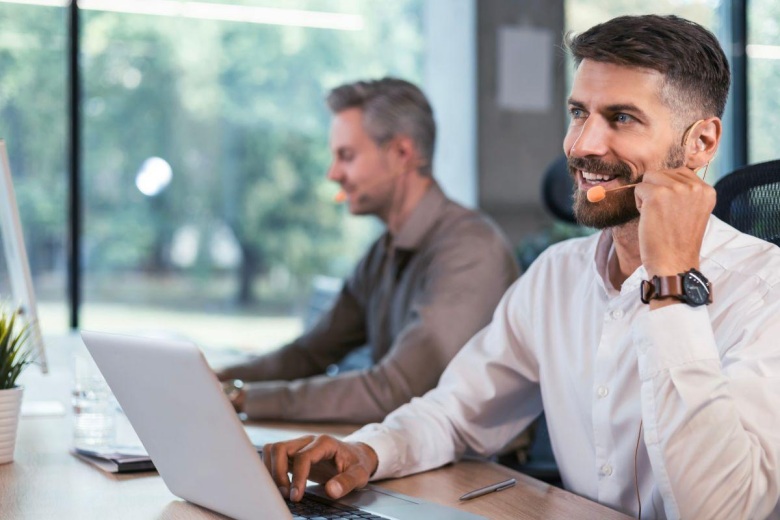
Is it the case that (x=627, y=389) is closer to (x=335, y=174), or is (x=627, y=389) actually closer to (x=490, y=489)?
(x=490, y=489)

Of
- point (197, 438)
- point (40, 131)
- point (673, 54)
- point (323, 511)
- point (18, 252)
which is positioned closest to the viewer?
point (197, 438)

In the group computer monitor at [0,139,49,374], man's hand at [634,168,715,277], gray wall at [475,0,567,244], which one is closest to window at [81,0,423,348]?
gray wall at [475,0,567,244]

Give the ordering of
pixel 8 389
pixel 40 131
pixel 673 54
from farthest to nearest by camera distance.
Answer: pixel 40 131, pixel 8 389, pixel 673 54

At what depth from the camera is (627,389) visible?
1.44 meters

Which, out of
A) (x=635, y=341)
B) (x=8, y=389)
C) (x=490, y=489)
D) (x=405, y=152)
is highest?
(x=405, y=152)

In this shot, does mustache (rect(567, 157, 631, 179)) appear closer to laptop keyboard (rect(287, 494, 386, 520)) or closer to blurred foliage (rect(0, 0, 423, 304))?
laptop keyboard (rect(287, 494, 386, 520))

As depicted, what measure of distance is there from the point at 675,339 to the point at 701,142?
39 centimetres

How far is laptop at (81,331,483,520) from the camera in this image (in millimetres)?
1032

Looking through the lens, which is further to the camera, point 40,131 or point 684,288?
point 40,131

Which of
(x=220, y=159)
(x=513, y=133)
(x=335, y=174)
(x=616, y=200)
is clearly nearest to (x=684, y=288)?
(x=616, y=200)

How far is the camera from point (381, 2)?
4359mm

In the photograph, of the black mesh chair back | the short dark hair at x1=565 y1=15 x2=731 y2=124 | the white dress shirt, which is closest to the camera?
the white dress shirt

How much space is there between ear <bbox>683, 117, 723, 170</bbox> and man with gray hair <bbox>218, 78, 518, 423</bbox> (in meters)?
0.76

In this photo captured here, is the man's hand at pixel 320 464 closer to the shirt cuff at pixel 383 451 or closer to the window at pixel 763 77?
the shirt cuff at pixel 383 451
